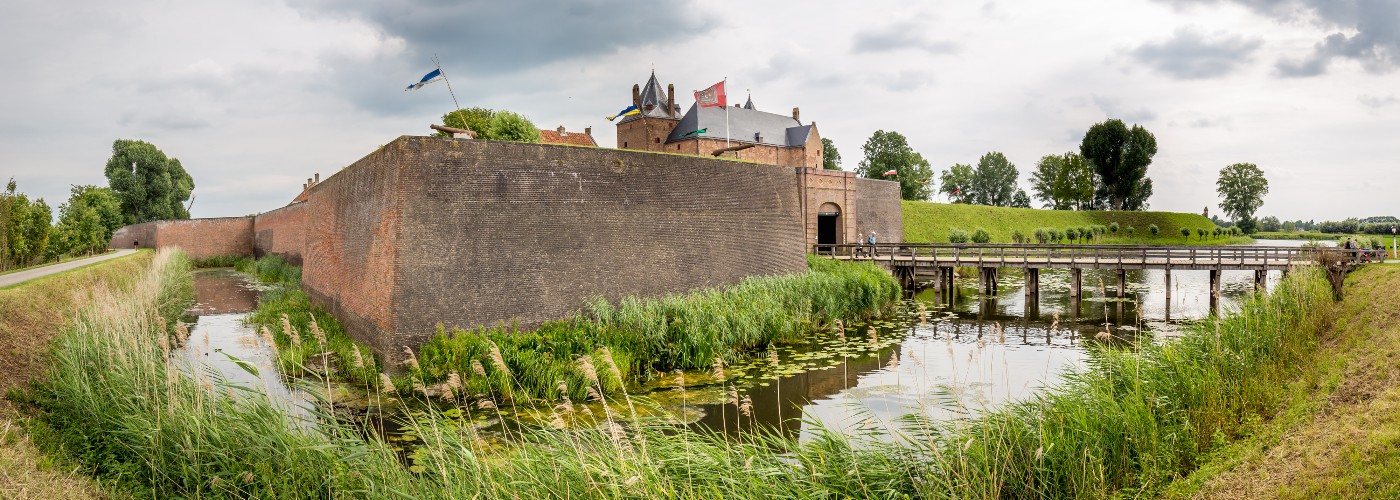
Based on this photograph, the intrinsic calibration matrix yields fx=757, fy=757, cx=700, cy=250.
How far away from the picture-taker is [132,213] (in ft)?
165

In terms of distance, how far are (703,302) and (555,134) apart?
25253 mm

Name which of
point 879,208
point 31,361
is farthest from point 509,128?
point 31,361

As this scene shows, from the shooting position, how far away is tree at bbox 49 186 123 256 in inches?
1125

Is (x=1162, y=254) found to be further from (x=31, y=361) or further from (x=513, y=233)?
(x=31, y=361)

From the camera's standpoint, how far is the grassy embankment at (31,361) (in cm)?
513

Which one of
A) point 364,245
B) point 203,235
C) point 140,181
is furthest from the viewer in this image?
point 140,181

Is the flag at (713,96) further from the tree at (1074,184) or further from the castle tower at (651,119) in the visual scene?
the tree at (1074,184)

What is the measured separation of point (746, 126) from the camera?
1594 inches

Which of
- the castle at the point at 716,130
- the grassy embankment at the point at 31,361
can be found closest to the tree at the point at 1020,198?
the castle at the point at 716,130

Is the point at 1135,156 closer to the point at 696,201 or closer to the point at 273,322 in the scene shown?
the point at 696,201

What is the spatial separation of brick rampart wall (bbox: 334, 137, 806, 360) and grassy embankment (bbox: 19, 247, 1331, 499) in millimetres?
4357

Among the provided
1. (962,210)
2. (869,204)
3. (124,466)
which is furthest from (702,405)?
(962,210)

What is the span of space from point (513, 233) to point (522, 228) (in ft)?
0.58

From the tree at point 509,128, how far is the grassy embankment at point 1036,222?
22320 mm
